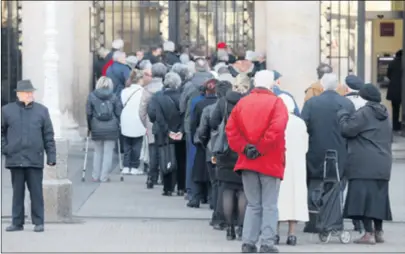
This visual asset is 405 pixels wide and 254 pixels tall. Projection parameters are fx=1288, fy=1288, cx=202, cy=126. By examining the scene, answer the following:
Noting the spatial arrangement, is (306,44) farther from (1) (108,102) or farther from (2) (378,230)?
(2) (378,230)

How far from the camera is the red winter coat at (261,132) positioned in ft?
39.2

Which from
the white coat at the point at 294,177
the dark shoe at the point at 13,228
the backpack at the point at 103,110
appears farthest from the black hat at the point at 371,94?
the backpack at the point at 103,110

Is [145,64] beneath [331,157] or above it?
above

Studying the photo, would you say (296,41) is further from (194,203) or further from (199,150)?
(199,150)

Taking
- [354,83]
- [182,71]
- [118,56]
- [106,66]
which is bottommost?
[354,83]

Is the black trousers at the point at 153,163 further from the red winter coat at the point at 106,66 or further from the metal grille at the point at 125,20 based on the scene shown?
the metal grille at the point at 125,20

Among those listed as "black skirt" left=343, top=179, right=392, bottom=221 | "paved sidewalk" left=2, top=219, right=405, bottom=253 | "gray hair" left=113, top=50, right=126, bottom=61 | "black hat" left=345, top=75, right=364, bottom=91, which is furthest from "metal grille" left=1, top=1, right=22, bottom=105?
"black skirt" left=343, top=179, right=392, bottom=221

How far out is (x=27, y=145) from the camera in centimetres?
1338

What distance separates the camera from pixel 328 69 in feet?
51.0

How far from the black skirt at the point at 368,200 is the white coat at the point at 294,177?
499 millimetres

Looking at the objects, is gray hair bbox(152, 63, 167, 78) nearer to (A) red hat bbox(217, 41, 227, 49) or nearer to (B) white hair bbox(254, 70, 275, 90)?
(A) red hat bbox(217, 41, 227, 49)

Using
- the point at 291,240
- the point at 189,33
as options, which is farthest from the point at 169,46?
the point at 291,240

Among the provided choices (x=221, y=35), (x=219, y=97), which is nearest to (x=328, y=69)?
(x=219, y=97)

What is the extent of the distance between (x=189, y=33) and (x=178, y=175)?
7.07m
